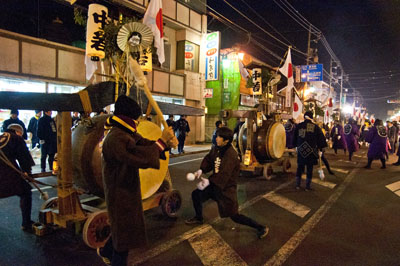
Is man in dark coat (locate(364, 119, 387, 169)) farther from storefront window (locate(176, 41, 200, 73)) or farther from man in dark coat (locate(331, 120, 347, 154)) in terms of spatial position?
storefront window (locate(176, 41, 200, 73))

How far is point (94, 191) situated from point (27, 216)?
131 centimetres

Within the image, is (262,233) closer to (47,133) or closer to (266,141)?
(266,141)

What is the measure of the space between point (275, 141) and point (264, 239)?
5.22m

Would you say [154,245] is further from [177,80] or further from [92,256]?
[177,80]

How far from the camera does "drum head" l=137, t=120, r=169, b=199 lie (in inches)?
182

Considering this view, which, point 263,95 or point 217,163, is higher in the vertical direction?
point 263,95

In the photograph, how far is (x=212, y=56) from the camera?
19.8m

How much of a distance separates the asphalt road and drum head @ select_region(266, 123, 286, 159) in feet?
6.48

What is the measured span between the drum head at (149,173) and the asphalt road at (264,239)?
0.67 meters

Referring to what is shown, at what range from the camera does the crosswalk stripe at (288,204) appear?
5957 mm

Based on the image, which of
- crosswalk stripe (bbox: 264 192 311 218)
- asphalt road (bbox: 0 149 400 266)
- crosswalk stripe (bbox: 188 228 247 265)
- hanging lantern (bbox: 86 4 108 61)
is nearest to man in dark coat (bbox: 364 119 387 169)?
asphalt road (bbox: 0 149 400 266)

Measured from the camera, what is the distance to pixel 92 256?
12.5 feet

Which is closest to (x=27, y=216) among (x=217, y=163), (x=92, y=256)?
(x=92, y=256)

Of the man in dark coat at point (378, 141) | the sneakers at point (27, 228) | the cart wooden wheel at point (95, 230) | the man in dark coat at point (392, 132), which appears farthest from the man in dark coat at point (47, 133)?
the man in dark coat at point (392, 132)
